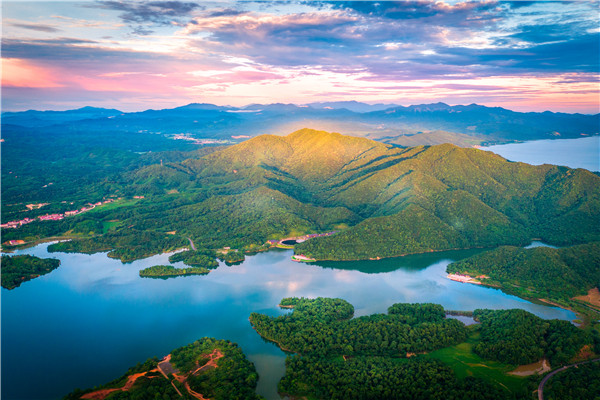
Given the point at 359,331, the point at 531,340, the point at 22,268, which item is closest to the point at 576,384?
the point at 531,340

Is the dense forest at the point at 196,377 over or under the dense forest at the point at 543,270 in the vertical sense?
under

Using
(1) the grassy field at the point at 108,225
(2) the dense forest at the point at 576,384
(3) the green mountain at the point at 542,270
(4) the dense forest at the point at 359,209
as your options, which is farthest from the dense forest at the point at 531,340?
(1) the grassy field at the point at 108,225

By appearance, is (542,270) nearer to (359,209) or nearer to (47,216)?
Answer: (359,209)

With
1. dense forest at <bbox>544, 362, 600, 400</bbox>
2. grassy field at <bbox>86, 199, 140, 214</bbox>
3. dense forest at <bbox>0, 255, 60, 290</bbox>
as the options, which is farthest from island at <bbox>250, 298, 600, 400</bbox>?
grassy field at <bbox>86, 199, 140, 214</bbox>

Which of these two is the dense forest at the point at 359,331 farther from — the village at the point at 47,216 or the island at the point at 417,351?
the village at the point at 47,216

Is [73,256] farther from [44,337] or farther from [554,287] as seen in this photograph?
[554,287]

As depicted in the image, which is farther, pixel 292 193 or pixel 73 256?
pixel 292 193

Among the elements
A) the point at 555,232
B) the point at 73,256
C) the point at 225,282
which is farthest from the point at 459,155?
the point at 73,256
